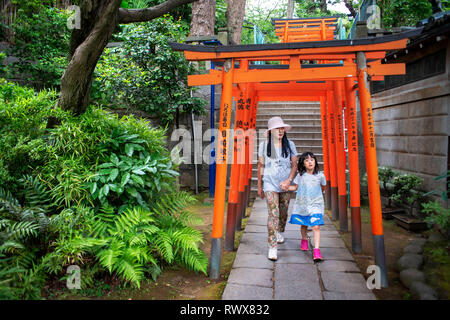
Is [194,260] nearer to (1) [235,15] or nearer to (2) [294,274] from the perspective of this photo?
(2) [294,274]

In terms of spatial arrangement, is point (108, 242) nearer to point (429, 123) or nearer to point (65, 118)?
point (65, 118)

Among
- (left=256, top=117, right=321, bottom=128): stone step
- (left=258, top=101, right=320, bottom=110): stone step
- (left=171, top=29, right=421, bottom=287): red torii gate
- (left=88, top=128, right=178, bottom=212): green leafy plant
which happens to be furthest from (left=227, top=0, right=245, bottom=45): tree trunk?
(left=88, top=128, right=178, bottom=212): green leafy plant

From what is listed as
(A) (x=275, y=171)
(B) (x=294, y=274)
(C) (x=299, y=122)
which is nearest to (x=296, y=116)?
(C) (x=299, y=122)

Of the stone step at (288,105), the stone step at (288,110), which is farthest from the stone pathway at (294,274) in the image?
the stone step at (288,105)

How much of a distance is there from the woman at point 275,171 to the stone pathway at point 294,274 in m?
0.34

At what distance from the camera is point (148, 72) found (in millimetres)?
7918

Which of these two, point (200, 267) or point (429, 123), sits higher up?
point (429, 123)

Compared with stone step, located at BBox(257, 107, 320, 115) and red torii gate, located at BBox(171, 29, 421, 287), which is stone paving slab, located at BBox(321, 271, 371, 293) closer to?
red torii gate, located at BBox(171, 29, 421, 287)
